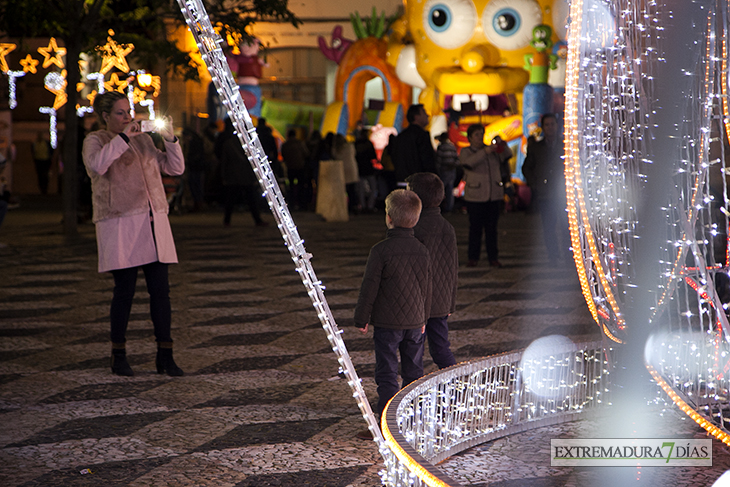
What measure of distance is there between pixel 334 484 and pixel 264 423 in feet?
2.64

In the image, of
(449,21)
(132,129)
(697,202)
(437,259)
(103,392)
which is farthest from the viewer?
(449,21)

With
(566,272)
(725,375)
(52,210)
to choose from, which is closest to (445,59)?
(52,210)

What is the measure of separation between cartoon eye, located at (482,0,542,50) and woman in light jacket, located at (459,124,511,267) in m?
9.18

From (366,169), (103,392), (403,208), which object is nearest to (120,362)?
(103,392)

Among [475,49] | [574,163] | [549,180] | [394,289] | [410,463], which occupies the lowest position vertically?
[410,463]

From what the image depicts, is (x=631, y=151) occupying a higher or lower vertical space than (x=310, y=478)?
higher

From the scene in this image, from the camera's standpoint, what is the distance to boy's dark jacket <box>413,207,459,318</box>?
159 inches

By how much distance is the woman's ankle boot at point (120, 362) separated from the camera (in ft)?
15.6

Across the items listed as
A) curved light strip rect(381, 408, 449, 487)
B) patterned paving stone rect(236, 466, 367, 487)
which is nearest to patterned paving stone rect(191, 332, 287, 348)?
patterned paving stone rect(236, 466, 367, 487)

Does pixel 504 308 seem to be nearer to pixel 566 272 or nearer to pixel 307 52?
pixel 566 272

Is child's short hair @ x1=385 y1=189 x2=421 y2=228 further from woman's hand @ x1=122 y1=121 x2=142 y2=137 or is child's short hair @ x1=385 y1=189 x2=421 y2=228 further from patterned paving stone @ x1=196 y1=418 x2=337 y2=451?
woman's hand @ x1=122 y1=121 x2=142 y2=137

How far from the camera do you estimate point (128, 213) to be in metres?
4.67

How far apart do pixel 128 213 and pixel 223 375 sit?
3.13ft

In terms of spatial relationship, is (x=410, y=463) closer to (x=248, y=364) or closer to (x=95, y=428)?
(x=95, y=428)
